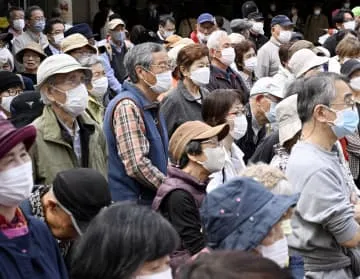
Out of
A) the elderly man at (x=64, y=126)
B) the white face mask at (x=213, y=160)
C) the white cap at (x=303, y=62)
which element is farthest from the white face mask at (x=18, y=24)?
the white face mask at (x=213, y=160)

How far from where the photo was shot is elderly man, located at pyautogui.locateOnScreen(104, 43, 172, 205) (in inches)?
219

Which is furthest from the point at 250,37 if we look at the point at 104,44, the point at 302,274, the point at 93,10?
the point at 302,274

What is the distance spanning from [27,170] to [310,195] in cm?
169

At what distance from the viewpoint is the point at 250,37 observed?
46.2 ft

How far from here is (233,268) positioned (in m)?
2.30

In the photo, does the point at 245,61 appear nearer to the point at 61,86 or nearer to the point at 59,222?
the point at 61,86

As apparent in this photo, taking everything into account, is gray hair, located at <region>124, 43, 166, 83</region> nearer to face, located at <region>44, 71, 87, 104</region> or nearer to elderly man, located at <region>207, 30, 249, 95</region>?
face, located at <region>44, 71, 87, 104</region>

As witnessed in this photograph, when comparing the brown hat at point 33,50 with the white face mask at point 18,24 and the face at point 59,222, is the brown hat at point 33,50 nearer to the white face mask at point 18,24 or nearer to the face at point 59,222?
the white face mask at point 18,24

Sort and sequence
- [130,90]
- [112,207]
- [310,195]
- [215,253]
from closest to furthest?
[215,253] → [112,207] → [310,195] → [130,90]

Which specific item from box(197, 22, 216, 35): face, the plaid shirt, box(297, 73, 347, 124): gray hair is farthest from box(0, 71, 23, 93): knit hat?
box(197, 22, 216, 35): face

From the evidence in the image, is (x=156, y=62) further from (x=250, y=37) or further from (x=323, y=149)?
(x=250, y=37)

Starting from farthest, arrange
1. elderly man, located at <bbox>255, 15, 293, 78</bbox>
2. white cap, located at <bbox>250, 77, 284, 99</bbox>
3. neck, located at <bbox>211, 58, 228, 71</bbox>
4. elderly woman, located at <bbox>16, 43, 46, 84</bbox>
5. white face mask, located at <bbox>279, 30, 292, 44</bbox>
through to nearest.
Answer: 1. white face mask, located at <bbox>279, 30, 292, 44</bbox>
2. elderly man, located at <bbox>255, 15, 293, 78</bbox>
3. elderly woman, located at <bbox>16, 43, 46, 84</bbox>
4. neck, located at <bbox>211, 58, 228, 71</bbox>
5. white cap, located at <bbox>250, 77, 284, 99</bbox>

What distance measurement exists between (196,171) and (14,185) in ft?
5.90

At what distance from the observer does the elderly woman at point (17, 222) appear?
10.6 feet
